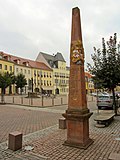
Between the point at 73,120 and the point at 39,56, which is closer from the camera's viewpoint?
the point at 73,120

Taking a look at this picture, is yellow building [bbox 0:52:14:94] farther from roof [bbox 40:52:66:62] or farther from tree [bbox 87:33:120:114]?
tree [bbox 87:33:120:114]

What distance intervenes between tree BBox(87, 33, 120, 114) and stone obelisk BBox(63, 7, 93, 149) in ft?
20.3

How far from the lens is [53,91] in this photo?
252 feet

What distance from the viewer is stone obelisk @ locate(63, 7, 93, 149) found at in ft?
18.5

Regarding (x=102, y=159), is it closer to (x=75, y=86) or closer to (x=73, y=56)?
(x=75, y=86)

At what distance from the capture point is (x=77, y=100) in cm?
589

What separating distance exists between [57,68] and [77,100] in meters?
72.9

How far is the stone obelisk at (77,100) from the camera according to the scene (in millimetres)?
5652

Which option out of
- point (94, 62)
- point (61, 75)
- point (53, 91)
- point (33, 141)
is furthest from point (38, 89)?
point (33, 141)

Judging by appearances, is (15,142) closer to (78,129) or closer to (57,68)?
(78,129)

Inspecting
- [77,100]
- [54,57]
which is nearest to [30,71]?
[54,57]

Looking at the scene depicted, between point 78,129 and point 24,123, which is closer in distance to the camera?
point 78,129

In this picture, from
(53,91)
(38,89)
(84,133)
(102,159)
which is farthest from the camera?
(53,91)

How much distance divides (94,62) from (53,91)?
212 ft
